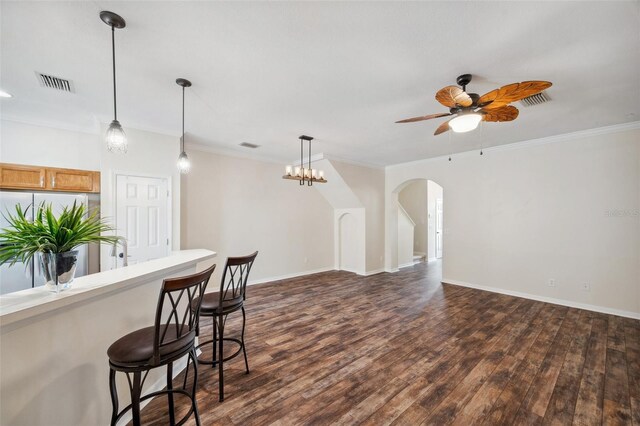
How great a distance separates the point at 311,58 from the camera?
88.8 inches

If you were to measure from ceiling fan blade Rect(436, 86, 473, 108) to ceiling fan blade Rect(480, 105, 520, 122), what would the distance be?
0.34 m

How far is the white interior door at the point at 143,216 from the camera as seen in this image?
3.66 metres

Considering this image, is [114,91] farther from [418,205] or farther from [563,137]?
[418,205]

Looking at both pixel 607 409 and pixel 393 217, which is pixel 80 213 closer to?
A: pixel 607 409

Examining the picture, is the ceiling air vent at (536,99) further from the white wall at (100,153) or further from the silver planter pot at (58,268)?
the white wall at (100,153)

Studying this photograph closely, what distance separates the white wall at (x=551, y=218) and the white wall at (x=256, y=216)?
320 cm

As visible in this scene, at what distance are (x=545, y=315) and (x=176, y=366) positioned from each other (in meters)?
5.14

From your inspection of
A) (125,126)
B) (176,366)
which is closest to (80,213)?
(176,366)

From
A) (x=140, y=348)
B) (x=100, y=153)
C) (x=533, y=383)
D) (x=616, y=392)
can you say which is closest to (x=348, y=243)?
(x=533, y=383)

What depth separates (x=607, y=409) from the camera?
6.70ft

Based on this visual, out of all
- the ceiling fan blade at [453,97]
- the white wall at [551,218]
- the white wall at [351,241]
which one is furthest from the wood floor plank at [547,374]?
the white wall at [351,241]

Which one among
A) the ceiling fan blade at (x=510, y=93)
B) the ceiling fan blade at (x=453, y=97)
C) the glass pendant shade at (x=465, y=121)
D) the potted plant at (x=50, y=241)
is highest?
the ceiling fan blade at (x=453, y=97)

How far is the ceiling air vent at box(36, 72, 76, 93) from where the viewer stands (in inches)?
101

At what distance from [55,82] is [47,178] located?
4.93 feet
